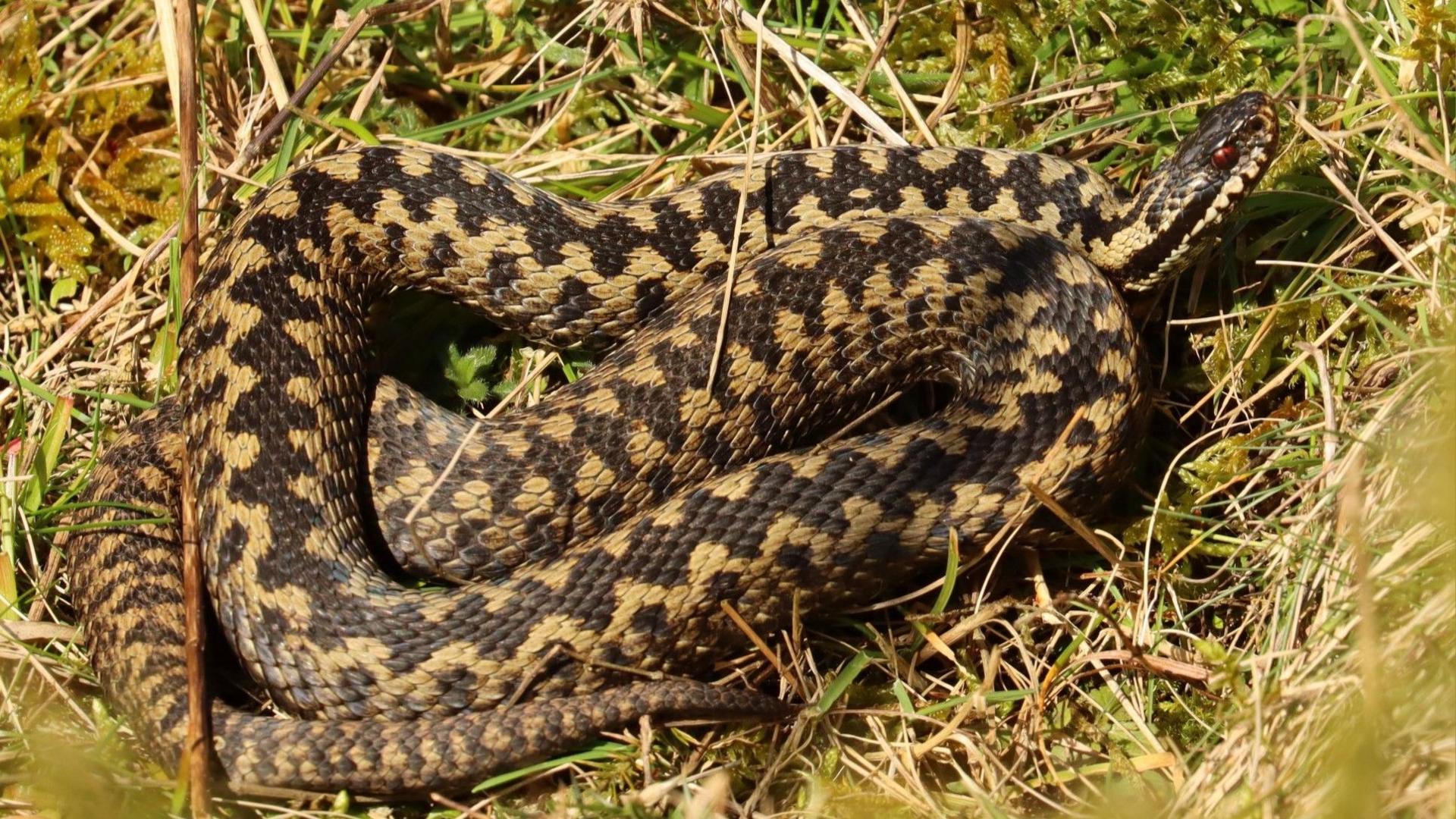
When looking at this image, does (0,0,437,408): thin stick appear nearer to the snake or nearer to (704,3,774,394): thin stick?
the snake

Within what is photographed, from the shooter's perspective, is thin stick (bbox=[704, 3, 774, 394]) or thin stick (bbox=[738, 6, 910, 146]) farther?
thin stick (bbox=[738, 6, 910, 146])

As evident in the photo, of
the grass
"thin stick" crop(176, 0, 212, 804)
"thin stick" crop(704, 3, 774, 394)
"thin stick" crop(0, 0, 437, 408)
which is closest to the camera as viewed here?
the grass

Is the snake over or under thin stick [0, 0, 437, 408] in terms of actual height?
under

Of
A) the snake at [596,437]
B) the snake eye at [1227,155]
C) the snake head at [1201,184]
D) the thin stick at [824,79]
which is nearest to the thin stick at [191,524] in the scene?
the snake at [596,437]

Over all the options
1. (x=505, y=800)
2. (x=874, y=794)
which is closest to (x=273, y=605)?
(x=505, y=800)

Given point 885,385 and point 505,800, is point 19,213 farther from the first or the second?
point 885,385

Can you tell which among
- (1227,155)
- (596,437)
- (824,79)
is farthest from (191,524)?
(1227,155)

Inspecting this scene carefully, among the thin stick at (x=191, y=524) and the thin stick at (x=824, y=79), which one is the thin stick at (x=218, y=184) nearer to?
the thin stick at (x=191, y=524)

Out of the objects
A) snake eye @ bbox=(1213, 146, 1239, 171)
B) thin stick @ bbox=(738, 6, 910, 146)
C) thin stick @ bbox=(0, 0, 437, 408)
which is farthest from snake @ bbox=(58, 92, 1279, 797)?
thin stick @ bbox=(0, 0, 437, 408)

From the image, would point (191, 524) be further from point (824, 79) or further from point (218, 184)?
point (824, 79)
